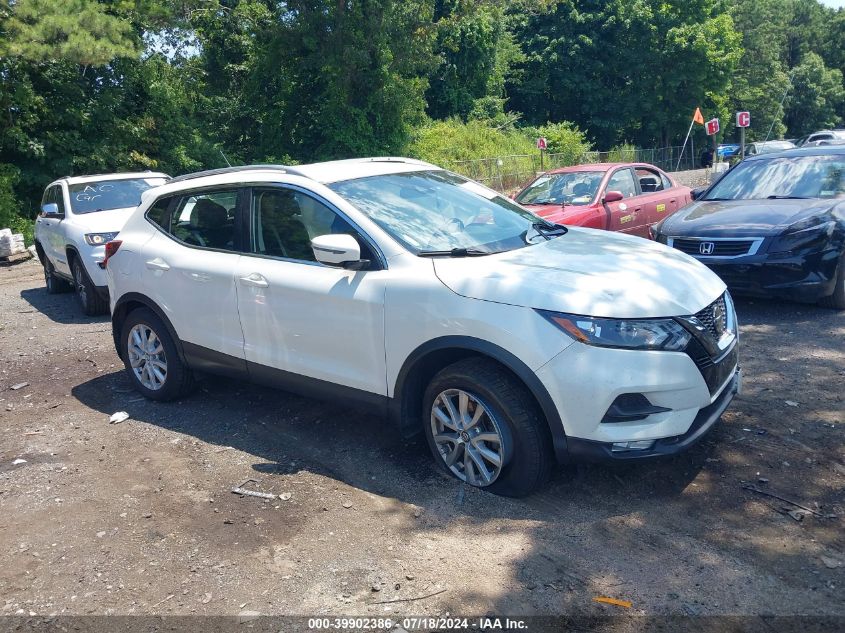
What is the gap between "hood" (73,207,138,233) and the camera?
9383mm

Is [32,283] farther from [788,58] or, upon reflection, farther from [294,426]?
[788,58]

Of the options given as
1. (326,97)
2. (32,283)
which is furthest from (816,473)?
(326,97)

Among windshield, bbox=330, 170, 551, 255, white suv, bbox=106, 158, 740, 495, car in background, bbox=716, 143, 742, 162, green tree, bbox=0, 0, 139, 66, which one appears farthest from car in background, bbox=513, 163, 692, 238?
car in background, bbox=716, 143, 742, 162

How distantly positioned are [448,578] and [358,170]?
2879 mm

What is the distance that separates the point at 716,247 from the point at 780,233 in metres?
0.60

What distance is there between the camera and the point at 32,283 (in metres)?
13.4

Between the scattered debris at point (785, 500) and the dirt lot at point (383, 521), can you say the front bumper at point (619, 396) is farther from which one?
the scattered debris at point (785, 500)

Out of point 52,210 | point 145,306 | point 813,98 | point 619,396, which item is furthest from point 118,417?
point 813,98

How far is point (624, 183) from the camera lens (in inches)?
435

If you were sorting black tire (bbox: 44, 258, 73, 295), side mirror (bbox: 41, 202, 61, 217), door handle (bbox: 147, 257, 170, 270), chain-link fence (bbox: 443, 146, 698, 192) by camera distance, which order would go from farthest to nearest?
chain-link fence (bbox: 443, 146, 698, 192)
black tire (bbox: 44, 258, 73, 295)
side mirror (bbox: 41, 202, 61, 217)
door handle (bbox: 147, 257, 170, 270)

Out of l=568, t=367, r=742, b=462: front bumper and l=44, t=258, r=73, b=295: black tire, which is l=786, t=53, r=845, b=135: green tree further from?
l=568, t=367, r=742, b=462: front bumper

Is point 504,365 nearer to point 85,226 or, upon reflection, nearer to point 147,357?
point 147,357

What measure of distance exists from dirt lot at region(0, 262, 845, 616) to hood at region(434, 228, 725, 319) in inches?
41.5

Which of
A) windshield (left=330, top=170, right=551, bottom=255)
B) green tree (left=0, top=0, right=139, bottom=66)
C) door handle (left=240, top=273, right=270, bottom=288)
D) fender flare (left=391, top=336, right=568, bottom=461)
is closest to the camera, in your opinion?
fender flare (left=391, top=336, right=568, bottom=461)
